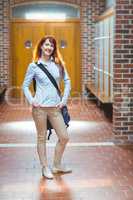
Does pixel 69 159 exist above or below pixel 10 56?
below

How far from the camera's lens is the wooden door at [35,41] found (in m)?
13.5

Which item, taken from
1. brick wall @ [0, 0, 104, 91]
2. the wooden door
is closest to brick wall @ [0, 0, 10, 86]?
brick wall @ [0, 0, 104, 91]

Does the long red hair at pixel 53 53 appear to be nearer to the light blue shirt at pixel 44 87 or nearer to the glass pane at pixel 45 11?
the light blue shirt at pixel 44 87

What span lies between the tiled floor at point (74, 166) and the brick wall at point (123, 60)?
0.60 meters

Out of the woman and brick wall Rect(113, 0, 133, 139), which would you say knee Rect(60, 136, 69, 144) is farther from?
brick wall Rect(113, 0, 133, 139)

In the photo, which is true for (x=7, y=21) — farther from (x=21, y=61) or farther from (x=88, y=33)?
(x=88, y=33)

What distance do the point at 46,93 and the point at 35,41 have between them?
8545 millimetres

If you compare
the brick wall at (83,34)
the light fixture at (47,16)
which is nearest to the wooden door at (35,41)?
the light fixture at (47,16)

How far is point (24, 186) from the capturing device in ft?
16.2

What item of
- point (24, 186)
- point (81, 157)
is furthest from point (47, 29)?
point (24, 186)

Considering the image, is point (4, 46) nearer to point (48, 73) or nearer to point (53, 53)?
point (53, 53)

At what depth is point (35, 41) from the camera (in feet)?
44.4

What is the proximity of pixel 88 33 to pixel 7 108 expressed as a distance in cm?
346

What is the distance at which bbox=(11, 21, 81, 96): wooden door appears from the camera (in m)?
13.5
